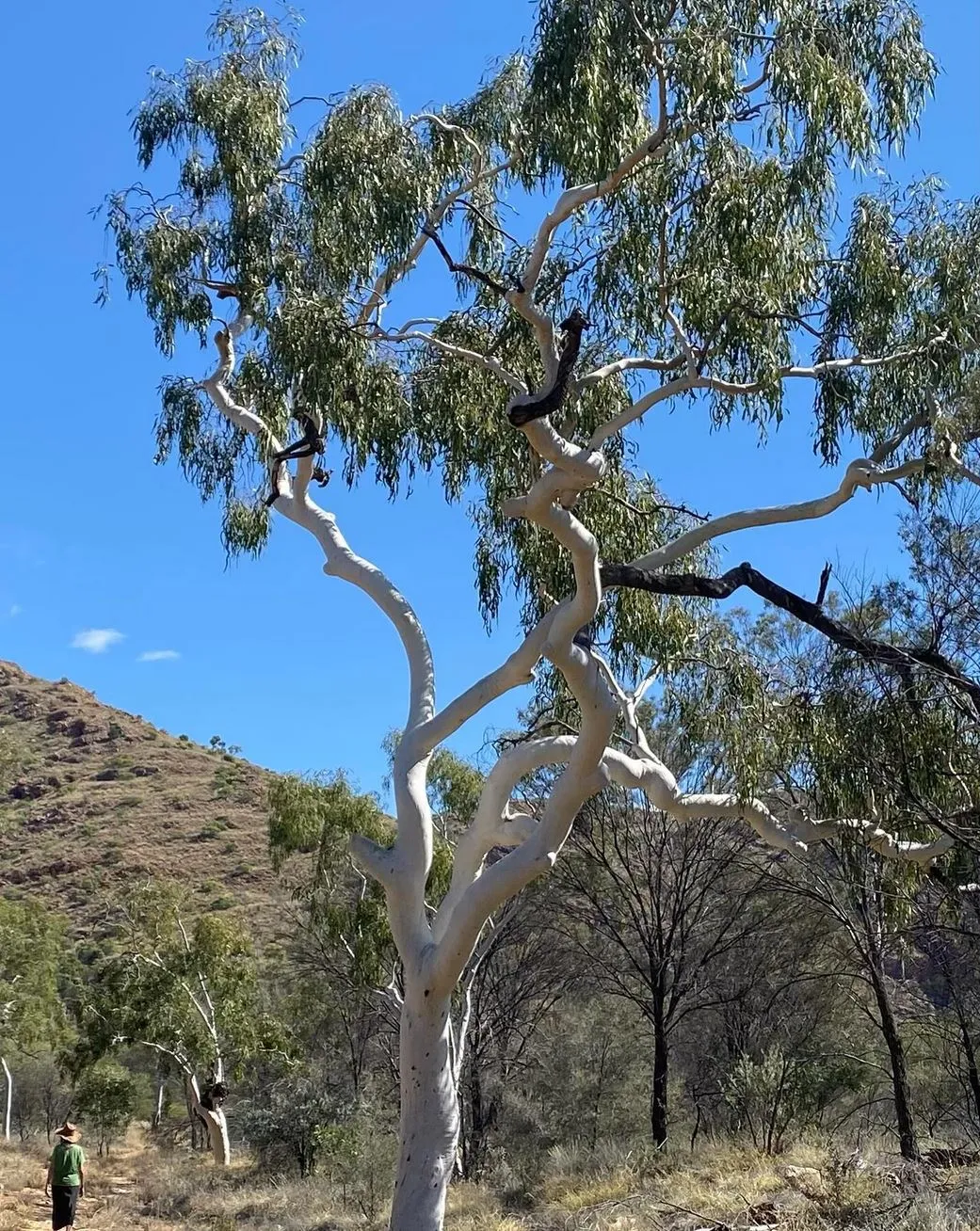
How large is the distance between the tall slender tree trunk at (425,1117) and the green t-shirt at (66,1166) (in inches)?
261

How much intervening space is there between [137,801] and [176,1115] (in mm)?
19432

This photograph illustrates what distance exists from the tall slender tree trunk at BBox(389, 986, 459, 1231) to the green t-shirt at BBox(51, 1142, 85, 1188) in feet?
21.8

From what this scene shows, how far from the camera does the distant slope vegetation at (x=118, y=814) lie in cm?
4634

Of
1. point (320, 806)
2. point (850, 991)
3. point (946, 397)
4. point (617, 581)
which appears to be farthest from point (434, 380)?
point (850, 991)

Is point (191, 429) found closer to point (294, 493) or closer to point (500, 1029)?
point (294, 493)

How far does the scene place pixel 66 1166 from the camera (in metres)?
13.2

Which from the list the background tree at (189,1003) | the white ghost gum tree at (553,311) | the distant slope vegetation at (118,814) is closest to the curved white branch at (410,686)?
the white ghost gum tree at (553,311)

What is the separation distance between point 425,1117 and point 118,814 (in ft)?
164

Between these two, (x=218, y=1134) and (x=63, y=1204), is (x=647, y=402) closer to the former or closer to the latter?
(x=63, y=1204)

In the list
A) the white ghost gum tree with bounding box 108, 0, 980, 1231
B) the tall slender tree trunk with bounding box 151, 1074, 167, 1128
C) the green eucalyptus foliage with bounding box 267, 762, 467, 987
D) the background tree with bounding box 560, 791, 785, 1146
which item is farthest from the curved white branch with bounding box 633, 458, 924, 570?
the tall slender tree trunk with bounding box 151, 1074, 167, 1128

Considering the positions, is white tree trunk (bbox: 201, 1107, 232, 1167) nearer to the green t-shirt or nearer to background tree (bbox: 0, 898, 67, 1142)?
background tree (bbox: 0, 898, 67, 1142)

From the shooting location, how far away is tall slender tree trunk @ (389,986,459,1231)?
7802 mm

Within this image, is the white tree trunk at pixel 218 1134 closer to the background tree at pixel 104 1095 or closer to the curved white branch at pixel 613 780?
the background tree at pixel 104 1095

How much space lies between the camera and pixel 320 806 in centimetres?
2147
